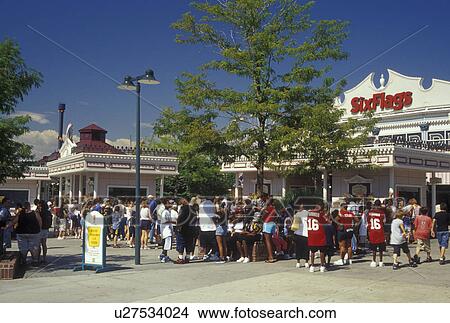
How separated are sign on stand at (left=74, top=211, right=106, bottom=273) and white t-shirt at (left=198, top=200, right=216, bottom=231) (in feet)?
9.43

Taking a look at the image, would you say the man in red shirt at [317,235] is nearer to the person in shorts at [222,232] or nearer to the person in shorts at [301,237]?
the person in shorts at [301,237]

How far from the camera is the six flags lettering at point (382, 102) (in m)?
35.6

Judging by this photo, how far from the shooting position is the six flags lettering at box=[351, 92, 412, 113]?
35.6m

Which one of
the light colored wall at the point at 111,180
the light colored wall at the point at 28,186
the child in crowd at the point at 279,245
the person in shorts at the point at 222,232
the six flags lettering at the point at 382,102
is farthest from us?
the six flags lettering at the point at 382,102

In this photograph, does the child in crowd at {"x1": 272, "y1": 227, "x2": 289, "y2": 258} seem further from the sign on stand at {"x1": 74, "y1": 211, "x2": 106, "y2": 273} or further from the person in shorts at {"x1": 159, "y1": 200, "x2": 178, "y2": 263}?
the sign on stand at {"x1": 74, "y1": 211, "x2": 106, "y2": 273}

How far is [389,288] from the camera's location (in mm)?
10539

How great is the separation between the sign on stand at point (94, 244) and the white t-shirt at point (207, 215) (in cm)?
288

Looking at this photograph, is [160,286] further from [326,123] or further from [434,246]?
[434,246]

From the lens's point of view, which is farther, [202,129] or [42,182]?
[42,182]

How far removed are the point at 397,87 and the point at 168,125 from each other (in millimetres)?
21862

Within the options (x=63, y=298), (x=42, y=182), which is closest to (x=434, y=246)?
(x=63, y=298)

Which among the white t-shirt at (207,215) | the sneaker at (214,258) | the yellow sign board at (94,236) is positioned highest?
the white t-shirt at (207,215)

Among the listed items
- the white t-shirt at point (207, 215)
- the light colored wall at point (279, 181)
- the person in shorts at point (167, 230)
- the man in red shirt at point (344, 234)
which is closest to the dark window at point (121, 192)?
the light colored wall at point (279, 181)

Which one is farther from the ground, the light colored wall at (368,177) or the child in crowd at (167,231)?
the light colored wall at (368,177)
